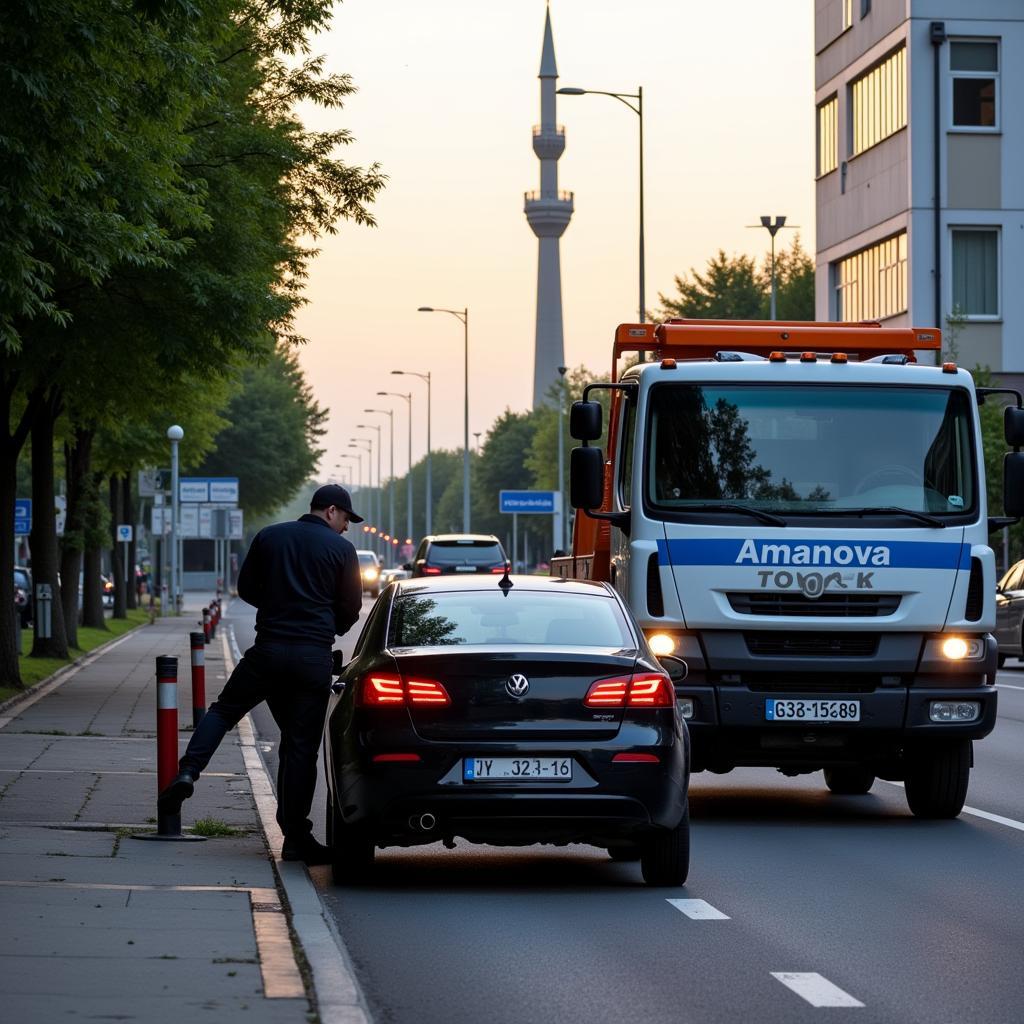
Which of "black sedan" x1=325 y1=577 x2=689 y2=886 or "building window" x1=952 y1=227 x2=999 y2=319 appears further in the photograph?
"building window" x1=952 y1=227 x2=999 y2=319

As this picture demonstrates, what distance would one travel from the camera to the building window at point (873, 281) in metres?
52.5

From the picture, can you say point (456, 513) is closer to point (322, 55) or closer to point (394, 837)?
point (322, 55)

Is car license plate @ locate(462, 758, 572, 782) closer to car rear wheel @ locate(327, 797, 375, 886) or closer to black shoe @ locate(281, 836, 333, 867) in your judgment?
car rear wheel @ locate(327, 797, 375, 886)

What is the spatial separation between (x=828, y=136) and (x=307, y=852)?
49.7 meters

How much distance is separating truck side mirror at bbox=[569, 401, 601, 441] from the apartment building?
125 feet

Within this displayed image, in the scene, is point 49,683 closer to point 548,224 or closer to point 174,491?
point 174,491

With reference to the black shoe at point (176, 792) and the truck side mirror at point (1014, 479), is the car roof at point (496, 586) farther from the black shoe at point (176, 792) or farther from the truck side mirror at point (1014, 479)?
the truck side mirror at point (1014, 479)

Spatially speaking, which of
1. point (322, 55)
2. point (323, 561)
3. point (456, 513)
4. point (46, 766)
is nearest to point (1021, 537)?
point (322, 55)

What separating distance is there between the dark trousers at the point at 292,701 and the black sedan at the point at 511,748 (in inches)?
25.5

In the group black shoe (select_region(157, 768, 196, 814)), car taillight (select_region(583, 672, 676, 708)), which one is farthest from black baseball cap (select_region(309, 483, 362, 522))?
car taillight (select_region(583, 672, 676, 708))

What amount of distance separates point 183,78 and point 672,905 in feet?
23.5

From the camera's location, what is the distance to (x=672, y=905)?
9906 mm

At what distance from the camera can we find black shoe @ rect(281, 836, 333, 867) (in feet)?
35.9

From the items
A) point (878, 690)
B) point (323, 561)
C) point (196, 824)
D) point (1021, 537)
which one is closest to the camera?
point (323, 561)
